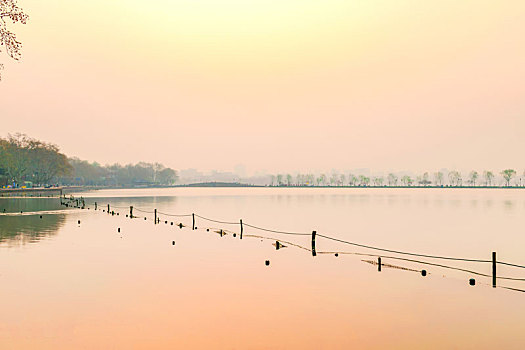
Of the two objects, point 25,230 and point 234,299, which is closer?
point 234,299

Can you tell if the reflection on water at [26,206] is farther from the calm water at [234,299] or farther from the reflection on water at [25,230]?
the calm water at [234,299]

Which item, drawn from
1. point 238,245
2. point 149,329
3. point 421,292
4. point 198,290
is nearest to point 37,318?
point 149,329

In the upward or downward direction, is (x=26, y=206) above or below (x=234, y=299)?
above

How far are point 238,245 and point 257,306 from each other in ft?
71.8

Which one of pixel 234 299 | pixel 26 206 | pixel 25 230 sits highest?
pixel 26 206

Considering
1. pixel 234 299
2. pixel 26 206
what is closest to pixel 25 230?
pixel 234 299

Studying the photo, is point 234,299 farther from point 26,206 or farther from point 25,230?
point 26,206

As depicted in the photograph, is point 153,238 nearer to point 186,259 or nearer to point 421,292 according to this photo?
point 186,259

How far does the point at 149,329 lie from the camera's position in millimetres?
17141

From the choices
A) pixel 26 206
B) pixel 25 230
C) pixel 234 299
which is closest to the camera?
pixel 234 299

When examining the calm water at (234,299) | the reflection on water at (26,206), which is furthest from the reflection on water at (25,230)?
the reflection on water at (26,206)

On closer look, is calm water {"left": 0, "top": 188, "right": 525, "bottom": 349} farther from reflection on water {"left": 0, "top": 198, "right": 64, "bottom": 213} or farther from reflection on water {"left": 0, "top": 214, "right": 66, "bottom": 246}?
reflection on water {"left": 0, "top": 198, "right": 64, "bottom": 213}

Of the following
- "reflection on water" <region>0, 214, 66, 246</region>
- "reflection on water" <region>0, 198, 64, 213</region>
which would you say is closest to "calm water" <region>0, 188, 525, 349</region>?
"reflection on water" <region>0, 214, 66, 246</region>

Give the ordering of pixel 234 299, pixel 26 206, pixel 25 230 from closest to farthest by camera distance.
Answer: pixel 234 299
pixel 25 230
pixel 26 206
